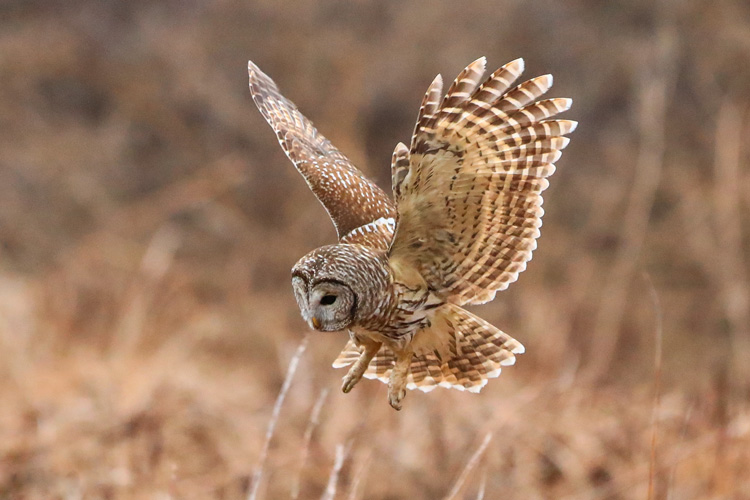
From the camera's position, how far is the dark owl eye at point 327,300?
5.27 feet

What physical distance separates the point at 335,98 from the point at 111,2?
542 centimetres

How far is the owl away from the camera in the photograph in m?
1.78

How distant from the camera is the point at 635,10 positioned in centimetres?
1500

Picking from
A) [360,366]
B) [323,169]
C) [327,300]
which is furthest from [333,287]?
[323,169]

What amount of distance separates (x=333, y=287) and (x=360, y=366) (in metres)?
0.19

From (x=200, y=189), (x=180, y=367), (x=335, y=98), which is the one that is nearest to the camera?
(x=180, y=367)

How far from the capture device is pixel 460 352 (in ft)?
6.64

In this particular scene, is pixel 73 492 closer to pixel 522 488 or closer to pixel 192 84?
pixel 522 488

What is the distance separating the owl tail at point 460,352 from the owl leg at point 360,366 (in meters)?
0.15

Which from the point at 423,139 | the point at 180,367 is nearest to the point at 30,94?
the point at 180,367

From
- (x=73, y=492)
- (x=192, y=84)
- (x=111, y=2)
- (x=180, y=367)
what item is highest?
(x=111, y=2)

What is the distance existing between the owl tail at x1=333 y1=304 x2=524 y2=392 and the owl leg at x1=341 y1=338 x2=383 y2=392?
0.15 meters

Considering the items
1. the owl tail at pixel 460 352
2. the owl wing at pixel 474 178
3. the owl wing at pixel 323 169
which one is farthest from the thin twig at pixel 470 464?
the owl wing at pixel 323 169

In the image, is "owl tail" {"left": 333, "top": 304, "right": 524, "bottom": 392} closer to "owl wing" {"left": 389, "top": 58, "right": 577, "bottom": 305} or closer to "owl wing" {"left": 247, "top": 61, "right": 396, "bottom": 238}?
"owl wing" {"left": 389, "top": 58, "right": 577, "bottom": 305}
